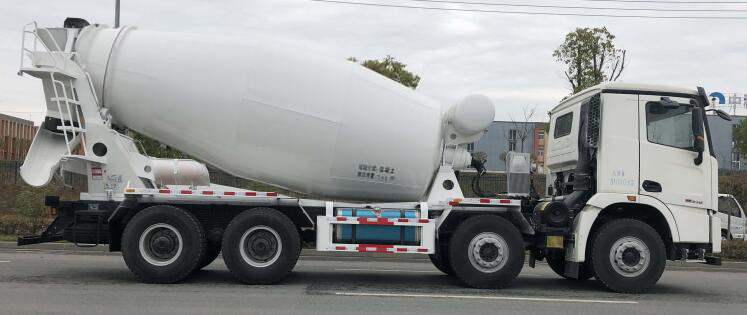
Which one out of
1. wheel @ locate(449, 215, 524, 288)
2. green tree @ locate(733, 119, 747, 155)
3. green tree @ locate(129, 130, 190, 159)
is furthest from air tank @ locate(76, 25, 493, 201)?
green tree @ locate(733, 119, 747, 155)

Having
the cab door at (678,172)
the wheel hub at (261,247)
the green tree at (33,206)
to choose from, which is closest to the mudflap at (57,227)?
the wheel hub at (261,247)

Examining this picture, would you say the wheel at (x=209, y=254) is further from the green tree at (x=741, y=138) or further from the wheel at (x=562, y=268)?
the green tree at (x=741, y=138)

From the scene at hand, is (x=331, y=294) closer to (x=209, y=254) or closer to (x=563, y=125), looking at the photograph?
(x=209, y=254)

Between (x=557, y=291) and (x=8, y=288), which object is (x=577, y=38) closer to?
(x=557, y=291)

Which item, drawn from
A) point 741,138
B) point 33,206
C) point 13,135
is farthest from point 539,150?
point 741,138

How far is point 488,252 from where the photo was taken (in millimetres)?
9555

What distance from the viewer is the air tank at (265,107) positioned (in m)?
9.67

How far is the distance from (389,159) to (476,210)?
1.42m

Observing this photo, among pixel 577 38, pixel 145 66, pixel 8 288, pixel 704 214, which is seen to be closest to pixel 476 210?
pixel 704 214

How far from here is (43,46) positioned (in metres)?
9.71

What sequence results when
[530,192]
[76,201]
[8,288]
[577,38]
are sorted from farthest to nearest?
[577,38], [530,192], [76,201], [8,288]

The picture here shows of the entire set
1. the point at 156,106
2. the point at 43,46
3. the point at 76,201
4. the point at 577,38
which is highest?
the point at 577,38

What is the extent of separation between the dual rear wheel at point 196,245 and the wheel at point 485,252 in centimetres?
224

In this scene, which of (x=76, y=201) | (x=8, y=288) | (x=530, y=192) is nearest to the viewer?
(x=8, y=288)
